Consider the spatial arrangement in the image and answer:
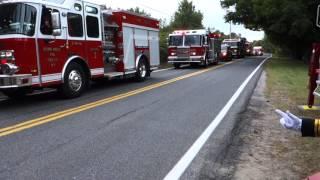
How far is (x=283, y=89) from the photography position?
16625 mm

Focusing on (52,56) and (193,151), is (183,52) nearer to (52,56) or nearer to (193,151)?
(52,56)

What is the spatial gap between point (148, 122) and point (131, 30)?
8675 millimetres

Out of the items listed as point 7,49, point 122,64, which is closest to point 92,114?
point 7,49

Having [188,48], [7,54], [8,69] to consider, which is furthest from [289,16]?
[8,69]

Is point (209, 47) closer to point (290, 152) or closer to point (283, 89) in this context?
point (283, 89)

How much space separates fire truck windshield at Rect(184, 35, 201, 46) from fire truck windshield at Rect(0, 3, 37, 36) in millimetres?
21432

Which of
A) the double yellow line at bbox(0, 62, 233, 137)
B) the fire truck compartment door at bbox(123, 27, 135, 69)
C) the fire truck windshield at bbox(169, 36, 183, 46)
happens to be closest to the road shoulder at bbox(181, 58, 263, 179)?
the double yellow line at bbox(0, 62, 233, 137)

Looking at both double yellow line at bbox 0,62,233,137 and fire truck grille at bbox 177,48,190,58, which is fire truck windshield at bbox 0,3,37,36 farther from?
fire truck grille at bbox 177,48,190,58

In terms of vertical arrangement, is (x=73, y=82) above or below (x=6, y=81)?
below

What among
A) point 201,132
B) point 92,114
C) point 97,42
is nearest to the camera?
point 201,132

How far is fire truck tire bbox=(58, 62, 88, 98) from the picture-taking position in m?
13.1

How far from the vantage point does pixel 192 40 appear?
1278 inches

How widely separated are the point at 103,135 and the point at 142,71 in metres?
11.1

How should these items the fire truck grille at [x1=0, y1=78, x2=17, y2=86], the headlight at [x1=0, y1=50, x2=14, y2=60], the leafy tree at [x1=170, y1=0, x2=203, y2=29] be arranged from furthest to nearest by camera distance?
the leafy tree at [x1=170, y1=0, x2=203, y2=29], the headlight at [x1=0, y1=50, x2=14, y2=60], the fire truck grille at [x1=0, y1=78, x2=17, y2=86]
